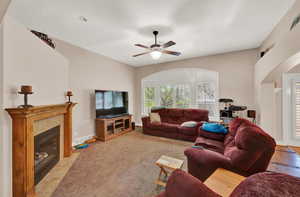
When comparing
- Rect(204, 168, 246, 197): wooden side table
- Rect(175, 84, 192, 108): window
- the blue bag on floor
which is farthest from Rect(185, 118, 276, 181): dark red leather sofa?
Rect(175, 84, 192, 108): window

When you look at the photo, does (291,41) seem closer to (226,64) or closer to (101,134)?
(226,64)

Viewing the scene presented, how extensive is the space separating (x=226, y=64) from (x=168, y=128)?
3.00m

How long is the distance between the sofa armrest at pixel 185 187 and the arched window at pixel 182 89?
407cm

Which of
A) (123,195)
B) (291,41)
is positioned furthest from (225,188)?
(291,41)

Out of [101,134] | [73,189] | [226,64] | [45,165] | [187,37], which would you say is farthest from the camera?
[226,64]

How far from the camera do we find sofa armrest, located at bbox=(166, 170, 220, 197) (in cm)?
80

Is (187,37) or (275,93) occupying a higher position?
(187,37)

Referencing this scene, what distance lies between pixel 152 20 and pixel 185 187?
2.60 meters

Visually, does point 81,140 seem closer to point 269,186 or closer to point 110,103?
point 110,103

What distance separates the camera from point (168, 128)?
13.2 ft

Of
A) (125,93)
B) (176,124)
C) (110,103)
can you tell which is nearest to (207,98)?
(176,124)

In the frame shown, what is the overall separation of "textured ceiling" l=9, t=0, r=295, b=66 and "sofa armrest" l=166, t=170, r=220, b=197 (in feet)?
7.59

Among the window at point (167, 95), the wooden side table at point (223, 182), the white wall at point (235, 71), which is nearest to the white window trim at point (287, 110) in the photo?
the white wall at point (235, 71)

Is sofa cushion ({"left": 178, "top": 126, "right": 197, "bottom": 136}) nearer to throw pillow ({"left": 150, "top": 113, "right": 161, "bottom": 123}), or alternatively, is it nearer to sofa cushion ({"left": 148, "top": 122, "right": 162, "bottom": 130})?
sofa cushion ({"left": 148, "top": 122, "right": 162, "bottom": 130})
